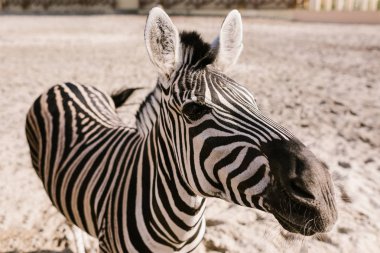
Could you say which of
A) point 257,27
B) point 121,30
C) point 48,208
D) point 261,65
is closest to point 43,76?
point 261,65

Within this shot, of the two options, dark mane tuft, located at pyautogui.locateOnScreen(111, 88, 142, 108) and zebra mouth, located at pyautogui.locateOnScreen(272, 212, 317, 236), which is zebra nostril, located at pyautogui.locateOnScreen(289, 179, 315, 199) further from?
dark mane tuft, located at pyautogui.locateOnScreen(111, 88, 142, 108)

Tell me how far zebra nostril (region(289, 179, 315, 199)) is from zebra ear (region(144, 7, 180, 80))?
0.71 meters

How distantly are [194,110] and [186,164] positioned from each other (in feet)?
0.79

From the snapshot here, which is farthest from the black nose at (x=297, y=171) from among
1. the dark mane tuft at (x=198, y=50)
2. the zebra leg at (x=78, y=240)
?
the zebra leg at (x=78, y=240)

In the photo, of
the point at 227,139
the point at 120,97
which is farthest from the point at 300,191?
the point at 120,97

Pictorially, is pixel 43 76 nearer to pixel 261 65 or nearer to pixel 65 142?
pixel 261 65

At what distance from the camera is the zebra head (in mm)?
1261

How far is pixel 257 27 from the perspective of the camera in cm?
1819

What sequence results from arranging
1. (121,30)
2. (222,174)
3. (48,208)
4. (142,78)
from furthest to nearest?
(121,30)
(142,78)
(48,208)
(222,174)

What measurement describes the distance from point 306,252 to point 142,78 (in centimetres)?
597

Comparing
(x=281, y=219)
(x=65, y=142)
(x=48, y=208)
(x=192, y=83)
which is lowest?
(x=48, y=208)

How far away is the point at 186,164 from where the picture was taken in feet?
5.22

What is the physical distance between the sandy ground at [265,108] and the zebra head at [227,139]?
0.25 meters

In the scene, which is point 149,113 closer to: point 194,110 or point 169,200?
point 169,200
